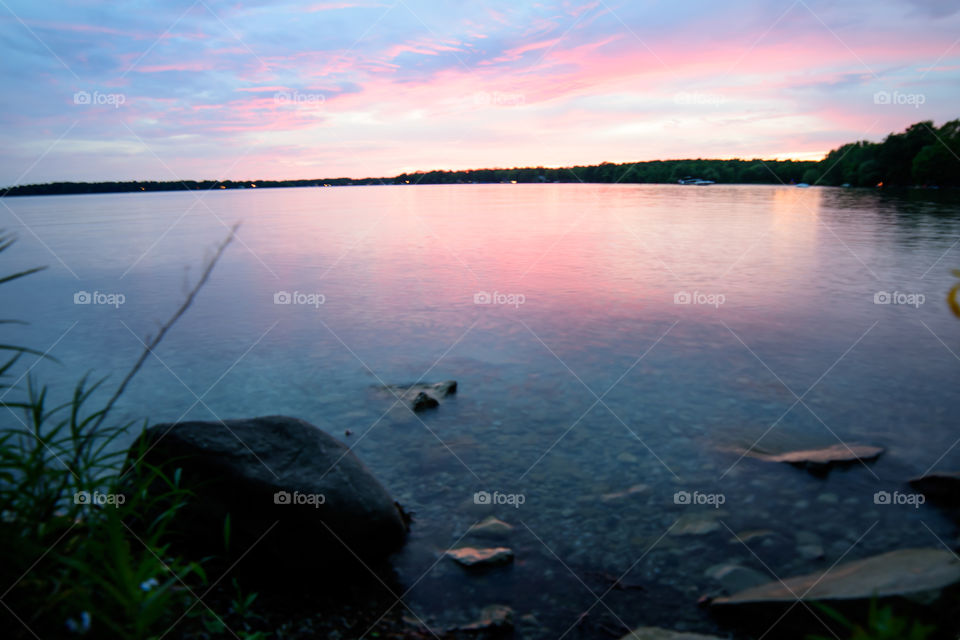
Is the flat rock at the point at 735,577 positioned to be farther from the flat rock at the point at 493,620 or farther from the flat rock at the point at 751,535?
the flat rock at the point at 493,620

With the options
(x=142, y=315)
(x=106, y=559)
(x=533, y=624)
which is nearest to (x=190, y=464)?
(x=106, y=559)

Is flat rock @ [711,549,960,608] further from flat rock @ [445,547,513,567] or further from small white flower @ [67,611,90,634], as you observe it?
small white flower @ [67,611,90,634]

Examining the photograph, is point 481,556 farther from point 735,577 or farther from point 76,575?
point 76,575

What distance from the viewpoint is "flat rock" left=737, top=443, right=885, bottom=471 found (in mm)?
5477

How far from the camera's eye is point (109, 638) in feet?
7.73

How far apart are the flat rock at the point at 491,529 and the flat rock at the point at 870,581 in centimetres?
167

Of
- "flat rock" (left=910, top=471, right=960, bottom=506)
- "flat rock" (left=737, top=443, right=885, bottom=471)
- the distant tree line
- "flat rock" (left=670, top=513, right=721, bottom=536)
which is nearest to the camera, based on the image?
"flat rock" (left=670, top=513, right=721, bottom=536)

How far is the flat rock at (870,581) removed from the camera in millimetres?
3254

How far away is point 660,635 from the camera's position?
11.2 feet

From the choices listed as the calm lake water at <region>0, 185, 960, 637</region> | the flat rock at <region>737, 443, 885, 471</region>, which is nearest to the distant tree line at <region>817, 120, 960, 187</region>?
the calm lake water at <region>0, 185, 960, 637</region>

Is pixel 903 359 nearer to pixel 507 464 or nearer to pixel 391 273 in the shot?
pixel 507 464

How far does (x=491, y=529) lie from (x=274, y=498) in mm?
1812

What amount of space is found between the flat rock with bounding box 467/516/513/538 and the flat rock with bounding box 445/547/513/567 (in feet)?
0.64

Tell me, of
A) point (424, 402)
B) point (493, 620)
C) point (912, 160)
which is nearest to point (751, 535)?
point (493, 620)
